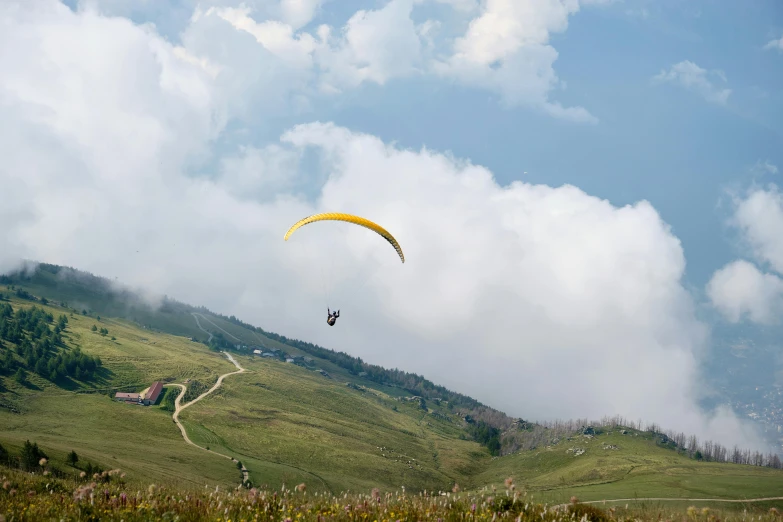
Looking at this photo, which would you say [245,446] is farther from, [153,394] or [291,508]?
[291,508]

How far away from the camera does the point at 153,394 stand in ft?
536

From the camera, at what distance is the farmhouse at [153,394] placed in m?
158

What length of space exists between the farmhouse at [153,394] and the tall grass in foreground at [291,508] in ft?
541

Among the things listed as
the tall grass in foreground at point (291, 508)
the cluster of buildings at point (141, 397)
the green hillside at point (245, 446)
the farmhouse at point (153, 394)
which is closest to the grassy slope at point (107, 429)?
the green hillside at point (245, 446)

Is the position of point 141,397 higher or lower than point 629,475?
lower

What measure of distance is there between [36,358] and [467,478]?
145 meters

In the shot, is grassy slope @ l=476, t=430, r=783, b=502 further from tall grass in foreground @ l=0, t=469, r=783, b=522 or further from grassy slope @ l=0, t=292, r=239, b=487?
grassy slope @ l=0, t=292, r=239, b=487

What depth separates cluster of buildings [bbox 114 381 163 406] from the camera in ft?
511

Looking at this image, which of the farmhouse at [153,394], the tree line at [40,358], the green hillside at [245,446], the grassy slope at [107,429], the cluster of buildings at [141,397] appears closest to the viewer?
the grassy slope at [107,429]

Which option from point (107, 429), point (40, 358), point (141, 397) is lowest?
point (107, 429)

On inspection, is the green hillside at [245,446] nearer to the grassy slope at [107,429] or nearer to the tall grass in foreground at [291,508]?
the grassy slope at [107,429]

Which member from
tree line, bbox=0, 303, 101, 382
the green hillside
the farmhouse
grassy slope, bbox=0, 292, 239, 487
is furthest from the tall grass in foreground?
tree line, bbox=0, 303, 101, 382

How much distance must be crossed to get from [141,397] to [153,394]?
3.75 m

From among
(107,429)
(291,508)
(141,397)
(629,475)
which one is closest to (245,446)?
(107,429)
